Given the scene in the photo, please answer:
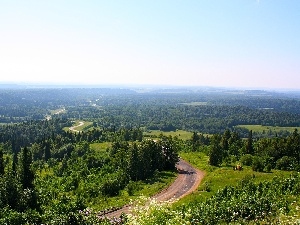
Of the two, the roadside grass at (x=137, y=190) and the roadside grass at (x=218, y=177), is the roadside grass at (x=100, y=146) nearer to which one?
the roadside grass at (x=218, y=177)

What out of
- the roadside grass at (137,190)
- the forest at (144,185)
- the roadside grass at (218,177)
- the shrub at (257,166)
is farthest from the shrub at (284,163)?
the roadside grass at (137,190)

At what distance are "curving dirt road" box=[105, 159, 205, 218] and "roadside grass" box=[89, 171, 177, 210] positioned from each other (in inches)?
61.6

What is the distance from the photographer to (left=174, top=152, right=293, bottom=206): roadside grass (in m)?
65.4

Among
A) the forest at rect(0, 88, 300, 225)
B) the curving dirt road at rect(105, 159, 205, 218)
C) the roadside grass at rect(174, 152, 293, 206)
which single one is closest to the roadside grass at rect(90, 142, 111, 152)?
the forest at rect(0, 88, 300, 225)

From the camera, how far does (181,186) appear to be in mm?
75812

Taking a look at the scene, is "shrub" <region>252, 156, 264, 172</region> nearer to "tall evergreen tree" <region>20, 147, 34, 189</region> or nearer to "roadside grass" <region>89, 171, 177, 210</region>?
"roadside grass" <region>89, 171, 177, 210</region>

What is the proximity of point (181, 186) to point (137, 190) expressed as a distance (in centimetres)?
1018

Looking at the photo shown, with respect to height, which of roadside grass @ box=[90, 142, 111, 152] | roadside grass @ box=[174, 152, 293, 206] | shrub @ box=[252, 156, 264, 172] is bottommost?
roadside grass @ box=[90, 142, 111, 152]

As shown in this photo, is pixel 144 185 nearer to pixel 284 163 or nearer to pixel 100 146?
pixel 284 163

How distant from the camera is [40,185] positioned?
8306cm

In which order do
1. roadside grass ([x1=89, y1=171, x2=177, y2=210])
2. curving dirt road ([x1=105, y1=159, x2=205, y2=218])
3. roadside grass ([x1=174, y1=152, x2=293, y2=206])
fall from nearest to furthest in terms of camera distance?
1. curving dirt road ([x1=105, y1=159, x2=205, y2=218])
2. roadside grass ([x1=174, y1=152, x2=293, y2=206])
3. roadside grass ([x1=89, y1=171, x2=177, y2=210])

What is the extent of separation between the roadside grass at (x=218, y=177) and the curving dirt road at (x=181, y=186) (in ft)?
6.57

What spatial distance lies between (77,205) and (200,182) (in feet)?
112

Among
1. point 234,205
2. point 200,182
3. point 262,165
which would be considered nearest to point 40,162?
point 200,182
